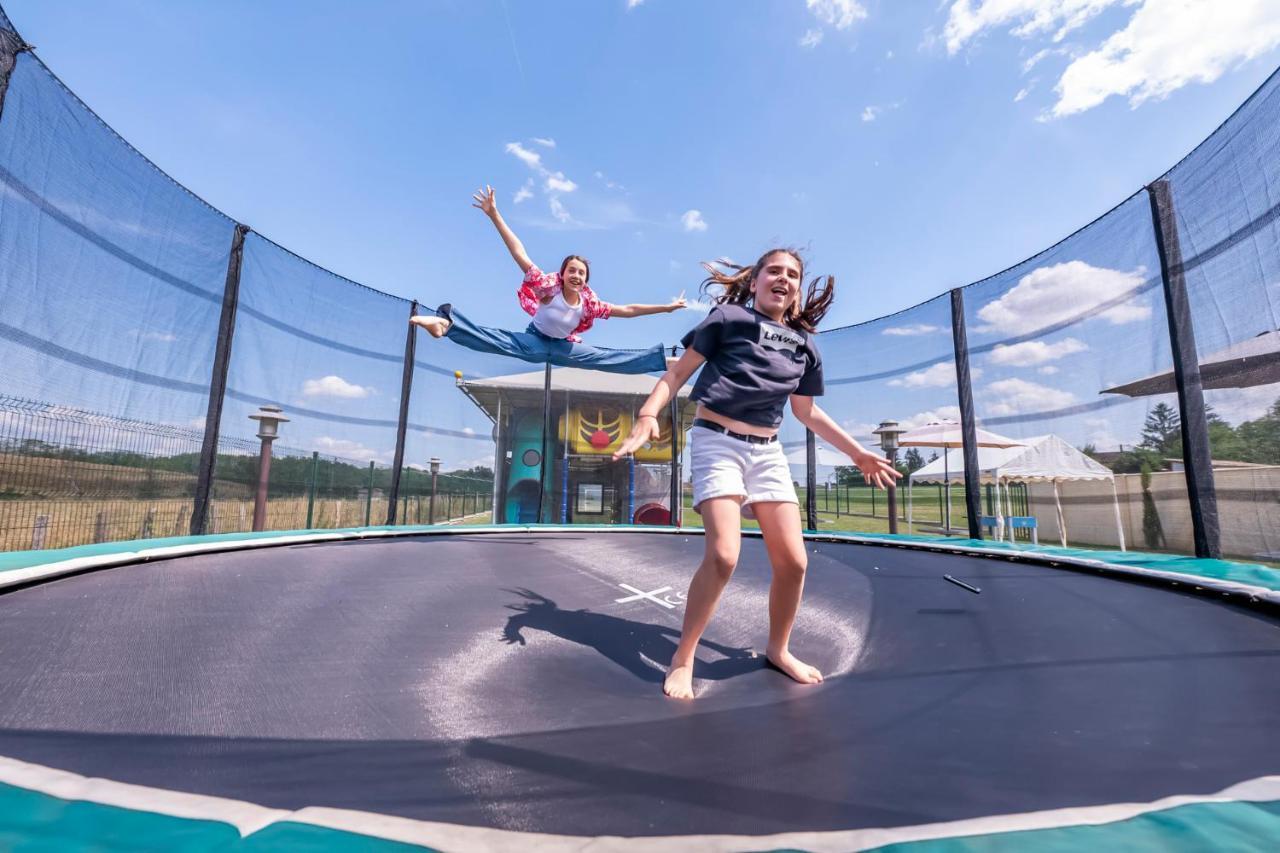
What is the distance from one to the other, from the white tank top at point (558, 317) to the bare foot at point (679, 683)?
2321 millimetres

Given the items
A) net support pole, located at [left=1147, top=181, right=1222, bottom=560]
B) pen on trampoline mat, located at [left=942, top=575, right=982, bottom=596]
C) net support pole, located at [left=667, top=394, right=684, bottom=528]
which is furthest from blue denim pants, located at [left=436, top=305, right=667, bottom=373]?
net support pole, located at [left=1147, top=181, right=1222, bottom=560]

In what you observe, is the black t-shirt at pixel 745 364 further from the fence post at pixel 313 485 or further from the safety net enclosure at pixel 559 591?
the fence post at pixel 313 485

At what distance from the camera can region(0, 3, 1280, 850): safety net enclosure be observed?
669mm

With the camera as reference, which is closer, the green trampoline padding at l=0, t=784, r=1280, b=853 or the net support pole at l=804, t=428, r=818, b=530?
the green trampoline padding at l=0, t=784, r=1280, b=853

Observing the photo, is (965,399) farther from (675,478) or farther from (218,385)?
(218,385)

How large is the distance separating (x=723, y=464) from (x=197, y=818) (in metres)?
1.07

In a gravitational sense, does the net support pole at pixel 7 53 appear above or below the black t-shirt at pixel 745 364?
above

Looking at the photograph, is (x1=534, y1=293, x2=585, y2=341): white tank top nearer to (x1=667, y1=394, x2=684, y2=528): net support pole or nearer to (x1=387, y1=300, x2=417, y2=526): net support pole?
(x1=387, y1=300, x2=417, y2=526): net support pole

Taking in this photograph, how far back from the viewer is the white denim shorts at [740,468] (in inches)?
53.0

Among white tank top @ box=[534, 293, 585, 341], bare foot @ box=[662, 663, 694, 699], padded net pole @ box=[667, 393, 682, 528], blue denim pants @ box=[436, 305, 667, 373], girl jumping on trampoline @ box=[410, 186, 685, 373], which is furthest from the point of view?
padded net pole @ box=[667, 393, 682, 528]

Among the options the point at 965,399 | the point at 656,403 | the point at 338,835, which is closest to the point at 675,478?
the point at 965,399

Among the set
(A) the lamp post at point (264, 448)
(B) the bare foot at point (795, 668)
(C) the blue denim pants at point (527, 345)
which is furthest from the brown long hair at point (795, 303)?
(A) the lamp post at point (264, 448)

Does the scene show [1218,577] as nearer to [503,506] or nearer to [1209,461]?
[1209,461]

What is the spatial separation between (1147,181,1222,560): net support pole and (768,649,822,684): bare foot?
265cm
